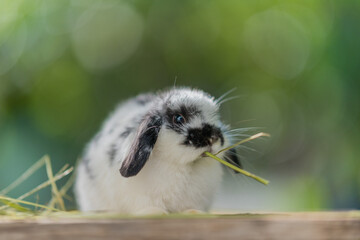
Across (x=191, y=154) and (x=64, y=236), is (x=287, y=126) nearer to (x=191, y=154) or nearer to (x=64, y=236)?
(x=191, y=154)

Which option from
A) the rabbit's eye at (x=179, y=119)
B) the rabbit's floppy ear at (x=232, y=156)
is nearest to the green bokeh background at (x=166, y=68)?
the rabbit's floppy ear at (x=232, y=156)

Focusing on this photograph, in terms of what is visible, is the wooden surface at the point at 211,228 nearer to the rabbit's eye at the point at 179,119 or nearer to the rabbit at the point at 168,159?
the rabbit at the point at 168,159

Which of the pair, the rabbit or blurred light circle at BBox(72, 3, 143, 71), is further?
blurred light circle at BBox(72, 3, 143, 71)

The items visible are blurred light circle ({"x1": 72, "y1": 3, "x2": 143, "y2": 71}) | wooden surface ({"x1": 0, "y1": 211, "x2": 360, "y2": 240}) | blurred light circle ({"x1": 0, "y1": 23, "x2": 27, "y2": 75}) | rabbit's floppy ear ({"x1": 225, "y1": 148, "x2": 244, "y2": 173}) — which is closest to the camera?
wooden surface ({"x1": 0, "y1": 211, "x2": 360, "y2": 240})

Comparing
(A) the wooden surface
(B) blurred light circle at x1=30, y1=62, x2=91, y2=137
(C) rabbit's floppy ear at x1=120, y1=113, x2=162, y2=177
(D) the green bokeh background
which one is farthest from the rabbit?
(B) blurred light circle at x1=30, y1=62, x2=91, y2=137

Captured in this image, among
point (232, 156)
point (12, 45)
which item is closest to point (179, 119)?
point (232, 156)

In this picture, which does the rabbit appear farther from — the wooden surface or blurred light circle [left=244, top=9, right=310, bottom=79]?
blurred light circle [left=244, top=9, right=310, bottom=79]

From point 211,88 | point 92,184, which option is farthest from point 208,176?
point 211,88
